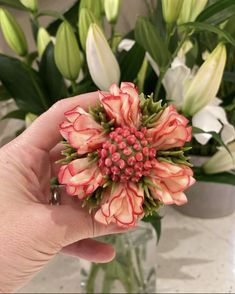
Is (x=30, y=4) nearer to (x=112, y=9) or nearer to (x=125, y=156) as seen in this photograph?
(x=112, y=9)

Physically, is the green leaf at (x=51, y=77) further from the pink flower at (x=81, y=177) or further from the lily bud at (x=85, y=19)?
the pink flower at (x=81, y=177)

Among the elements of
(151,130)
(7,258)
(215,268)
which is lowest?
(215,268)

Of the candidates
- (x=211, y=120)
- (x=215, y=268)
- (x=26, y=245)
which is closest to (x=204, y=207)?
(x=215, y=268)

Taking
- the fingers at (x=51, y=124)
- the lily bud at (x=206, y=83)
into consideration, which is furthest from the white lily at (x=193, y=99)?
the fingers at (x=51, y=124)

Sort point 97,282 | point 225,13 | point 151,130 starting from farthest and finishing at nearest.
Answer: point 97,282 < point 225,13 < point 151,130

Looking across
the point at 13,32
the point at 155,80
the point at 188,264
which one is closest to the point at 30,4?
the point at 13,32

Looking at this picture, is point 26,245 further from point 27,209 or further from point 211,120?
point 211,120
